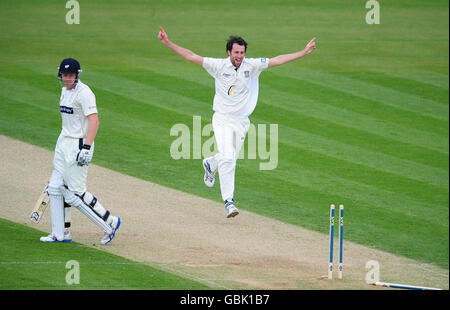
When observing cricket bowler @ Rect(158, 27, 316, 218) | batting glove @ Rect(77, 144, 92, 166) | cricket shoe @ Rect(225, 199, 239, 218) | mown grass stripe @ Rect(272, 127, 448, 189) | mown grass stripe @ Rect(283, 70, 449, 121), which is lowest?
cricket shoe @ Rect(225, 199, 239, 218)

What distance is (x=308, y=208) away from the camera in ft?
41.7

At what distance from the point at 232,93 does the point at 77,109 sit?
2.25 meters

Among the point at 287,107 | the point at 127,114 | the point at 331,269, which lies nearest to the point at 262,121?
the point at 287,107

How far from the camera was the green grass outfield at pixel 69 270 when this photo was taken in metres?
8.48

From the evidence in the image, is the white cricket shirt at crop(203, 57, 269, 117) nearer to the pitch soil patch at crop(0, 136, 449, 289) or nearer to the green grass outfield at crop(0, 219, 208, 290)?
the pitch soil patch at crop(0, 136, 449, 289)

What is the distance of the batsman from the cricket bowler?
1.61m

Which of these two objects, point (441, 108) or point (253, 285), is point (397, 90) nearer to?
point (441, 108)

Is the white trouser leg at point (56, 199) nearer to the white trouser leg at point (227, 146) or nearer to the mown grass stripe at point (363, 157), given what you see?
the white trouser leg at point (227, 146)

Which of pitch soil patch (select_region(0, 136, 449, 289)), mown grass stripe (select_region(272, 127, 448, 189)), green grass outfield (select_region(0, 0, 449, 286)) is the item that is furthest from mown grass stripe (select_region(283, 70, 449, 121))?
pitch soil patch (select_region(0, 136, 449, 289))

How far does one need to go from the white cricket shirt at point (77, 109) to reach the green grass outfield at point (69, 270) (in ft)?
4.67

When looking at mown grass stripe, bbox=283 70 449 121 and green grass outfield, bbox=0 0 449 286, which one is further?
mown grass stripe, bbox=283 70 449 121

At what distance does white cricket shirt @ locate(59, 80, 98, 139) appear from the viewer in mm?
9609

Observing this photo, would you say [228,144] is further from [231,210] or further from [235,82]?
[231,210]

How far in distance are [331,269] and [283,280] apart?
0.60 meters
